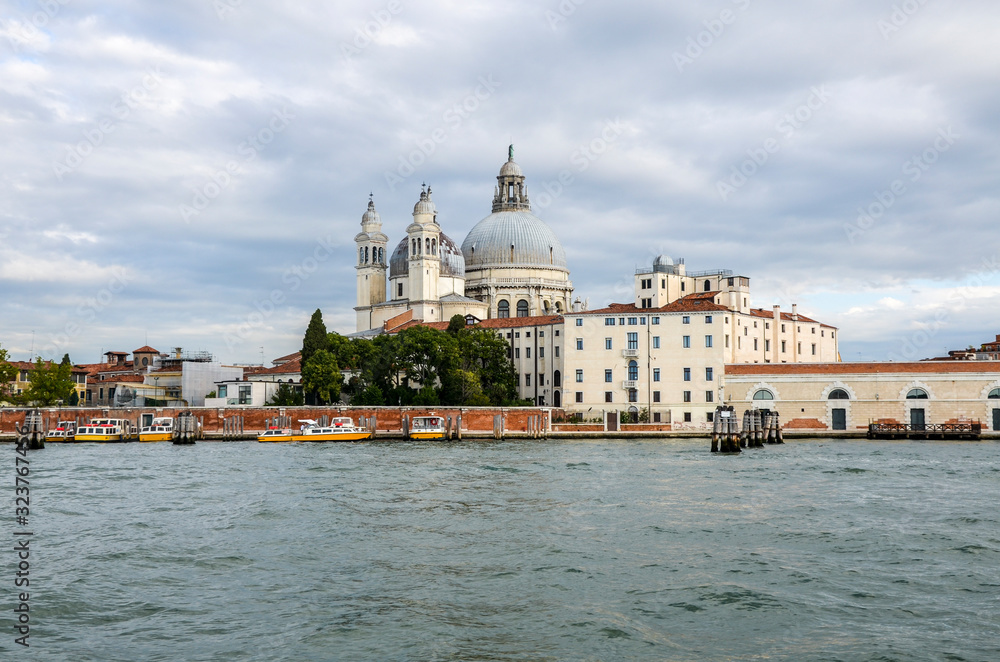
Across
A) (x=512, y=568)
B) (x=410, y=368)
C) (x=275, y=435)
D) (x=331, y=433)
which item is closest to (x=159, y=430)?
(x=275, y=435)

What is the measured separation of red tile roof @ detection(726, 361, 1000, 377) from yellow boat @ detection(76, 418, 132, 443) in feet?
99.9

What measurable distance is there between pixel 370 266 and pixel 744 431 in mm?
36989

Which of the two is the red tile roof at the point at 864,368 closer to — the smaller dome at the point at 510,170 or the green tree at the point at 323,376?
the green tree at the point at 323,376

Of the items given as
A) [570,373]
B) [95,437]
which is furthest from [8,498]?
[570,373]

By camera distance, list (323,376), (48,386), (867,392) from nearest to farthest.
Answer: (867,392), (323,376), (48,386)

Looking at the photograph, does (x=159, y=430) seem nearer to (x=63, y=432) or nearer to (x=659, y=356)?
(x=63, y=432)

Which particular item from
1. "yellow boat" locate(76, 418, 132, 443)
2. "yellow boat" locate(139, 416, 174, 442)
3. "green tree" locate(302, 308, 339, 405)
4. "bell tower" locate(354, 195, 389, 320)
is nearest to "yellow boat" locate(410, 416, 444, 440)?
"green tree" locate(302, 308, 339, 405)

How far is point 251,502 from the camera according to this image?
68.2 ft

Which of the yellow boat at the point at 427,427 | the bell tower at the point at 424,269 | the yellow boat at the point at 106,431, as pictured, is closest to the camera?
the yellow boat at the point at 106,431

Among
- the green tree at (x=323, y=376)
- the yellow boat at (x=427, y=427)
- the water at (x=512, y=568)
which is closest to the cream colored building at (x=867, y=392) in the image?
the yellow boat at (x=427, y=427)

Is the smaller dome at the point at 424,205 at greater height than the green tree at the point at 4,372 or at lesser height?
greater

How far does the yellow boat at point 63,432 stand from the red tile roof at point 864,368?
33.0m

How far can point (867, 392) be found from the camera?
50500 mm

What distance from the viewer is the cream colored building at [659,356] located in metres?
52.7
